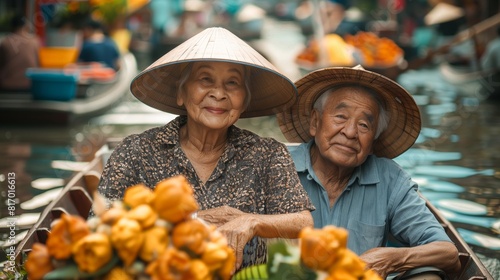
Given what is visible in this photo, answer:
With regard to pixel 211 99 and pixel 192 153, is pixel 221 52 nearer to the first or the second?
pixel 211 99

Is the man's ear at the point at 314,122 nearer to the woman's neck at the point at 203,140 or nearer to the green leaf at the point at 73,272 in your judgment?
the woman's neck at the point at 203,140

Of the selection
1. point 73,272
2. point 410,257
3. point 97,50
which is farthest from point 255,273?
point 97,50

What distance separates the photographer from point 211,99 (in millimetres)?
2516

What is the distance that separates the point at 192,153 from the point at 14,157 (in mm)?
5991

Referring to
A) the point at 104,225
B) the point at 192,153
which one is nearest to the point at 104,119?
the point at 192,153

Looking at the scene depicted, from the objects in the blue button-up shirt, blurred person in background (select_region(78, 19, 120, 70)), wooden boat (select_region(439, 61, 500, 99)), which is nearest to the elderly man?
the blue button-up shirt

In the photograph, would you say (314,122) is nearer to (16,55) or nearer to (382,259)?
(382,259)

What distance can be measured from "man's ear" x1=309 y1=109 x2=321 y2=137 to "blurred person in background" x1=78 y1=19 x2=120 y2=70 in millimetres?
9409

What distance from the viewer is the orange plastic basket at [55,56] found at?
37.4 ft

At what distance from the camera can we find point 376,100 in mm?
3197

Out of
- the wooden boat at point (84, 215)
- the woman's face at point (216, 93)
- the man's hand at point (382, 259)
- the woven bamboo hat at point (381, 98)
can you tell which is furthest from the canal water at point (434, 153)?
the man's hand at point (382, 259)

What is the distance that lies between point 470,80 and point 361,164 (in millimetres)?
10595

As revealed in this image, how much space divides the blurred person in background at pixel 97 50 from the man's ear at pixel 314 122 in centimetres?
941

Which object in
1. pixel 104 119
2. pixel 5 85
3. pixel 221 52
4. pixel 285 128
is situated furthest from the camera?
pixel 104 119
